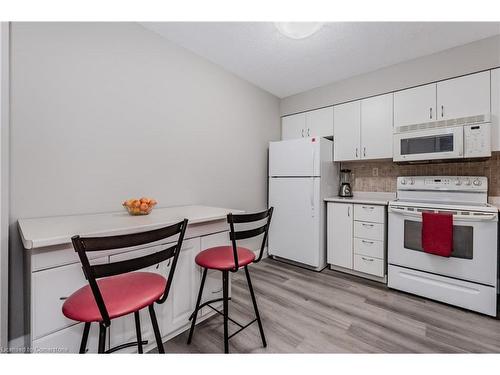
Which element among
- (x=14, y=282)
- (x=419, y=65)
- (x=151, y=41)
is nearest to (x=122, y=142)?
(x=151, y=41)

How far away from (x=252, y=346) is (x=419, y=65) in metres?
3.14

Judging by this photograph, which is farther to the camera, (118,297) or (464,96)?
(464,96)

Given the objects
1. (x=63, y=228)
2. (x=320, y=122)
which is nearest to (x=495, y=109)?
(x=320, y=122)

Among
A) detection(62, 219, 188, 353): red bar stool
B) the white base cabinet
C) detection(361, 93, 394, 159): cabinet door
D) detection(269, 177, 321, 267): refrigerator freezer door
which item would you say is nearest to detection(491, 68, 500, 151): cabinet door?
detection(361, 93, 394, 159): cabinet door

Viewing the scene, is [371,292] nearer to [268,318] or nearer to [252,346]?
[268,318]

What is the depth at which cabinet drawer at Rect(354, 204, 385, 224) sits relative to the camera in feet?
7.98

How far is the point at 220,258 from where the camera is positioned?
4.83 feet

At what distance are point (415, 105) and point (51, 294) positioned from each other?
338cm

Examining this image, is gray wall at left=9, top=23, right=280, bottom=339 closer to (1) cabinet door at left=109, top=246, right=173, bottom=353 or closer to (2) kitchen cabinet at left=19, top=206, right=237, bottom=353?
(2) kitchen cabinet at left=19, top=206, right=237, bottom=353

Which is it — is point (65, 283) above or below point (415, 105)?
below

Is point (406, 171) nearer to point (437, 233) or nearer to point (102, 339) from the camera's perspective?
point (437, 233)

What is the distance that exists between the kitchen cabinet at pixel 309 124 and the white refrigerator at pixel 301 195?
0.27 metres

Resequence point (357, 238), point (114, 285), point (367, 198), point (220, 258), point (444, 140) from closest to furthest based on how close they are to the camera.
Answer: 1. point (114, 285)
2. point (220, 258)
3. point (444, 140)
4. point (357, 238)
5. point (367, 198)

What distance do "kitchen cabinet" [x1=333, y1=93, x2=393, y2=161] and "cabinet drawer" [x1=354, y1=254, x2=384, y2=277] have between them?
1.19 metres
